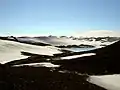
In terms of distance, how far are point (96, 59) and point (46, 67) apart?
2.71m

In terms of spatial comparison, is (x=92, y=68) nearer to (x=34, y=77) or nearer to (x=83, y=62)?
(x=83, y=62)

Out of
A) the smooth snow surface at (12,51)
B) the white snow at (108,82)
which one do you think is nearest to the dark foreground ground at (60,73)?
the white snow at (108,82)

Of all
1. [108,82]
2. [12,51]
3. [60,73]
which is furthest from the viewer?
[12,51]

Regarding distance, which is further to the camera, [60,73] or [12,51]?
[12,51]

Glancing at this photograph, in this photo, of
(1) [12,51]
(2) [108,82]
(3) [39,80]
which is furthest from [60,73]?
(1) [12,51]

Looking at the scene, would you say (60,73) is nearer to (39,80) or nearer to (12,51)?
(39,80)

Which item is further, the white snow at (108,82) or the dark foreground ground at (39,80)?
the dark foreground ground at (39,80)

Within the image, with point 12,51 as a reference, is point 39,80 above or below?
below

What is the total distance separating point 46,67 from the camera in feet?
25.5

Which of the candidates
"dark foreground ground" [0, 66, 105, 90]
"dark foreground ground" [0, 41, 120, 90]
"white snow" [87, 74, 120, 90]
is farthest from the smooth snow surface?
"white snow" [87, 74, 120, 90]

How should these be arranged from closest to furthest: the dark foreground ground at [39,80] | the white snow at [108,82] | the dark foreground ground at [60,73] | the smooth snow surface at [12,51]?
the white snow at [108,82], the dark foreground ground at [39,80], the dark foreground ground at [60,73], the smooth snow surface at [12,51]

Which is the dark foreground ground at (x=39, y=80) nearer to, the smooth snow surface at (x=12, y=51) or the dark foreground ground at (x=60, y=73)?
the dark foreground ground at (x=60, y=73)

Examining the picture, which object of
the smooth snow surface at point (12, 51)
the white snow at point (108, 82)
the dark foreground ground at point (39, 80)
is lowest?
the dark foreground ground at point (39, 80)

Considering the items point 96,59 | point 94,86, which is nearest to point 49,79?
point 94,86
